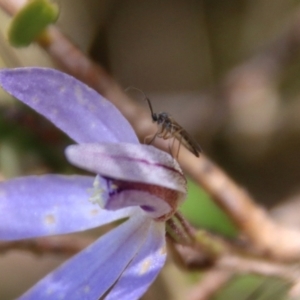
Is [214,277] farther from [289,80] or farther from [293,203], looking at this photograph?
[289,80]

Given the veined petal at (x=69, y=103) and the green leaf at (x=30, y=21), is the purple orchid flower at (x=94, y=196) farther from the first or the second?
the green leaf at (x=30, y=21)

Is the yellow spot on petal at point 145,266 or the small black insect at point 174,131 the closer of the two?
the yellow spot on petal at point 145,266

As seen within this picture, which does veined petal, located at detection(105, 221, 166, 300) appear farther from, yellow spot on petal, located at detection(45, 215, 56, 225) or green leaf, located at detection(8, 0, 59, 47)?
green leaf, located at detection(8, 0, 59, 47)

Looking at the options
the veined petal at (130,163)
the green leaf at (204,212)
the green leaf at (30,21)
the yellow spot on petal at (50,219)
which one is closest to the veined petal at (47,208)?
the yellow spot on petal at (50,219)

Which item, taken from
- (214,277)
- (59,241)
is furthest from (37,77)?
(214,277)

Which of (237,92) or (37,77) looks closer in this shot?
(37,77)

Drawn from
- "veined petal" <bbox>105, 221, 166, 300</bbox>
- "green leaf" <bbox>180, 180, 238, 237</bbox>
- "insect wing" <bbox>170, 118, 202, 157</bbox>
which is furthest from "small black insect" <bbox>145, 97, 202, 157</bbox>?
"green leaf" <bbox>180, 180, 238, 237</bbox>
